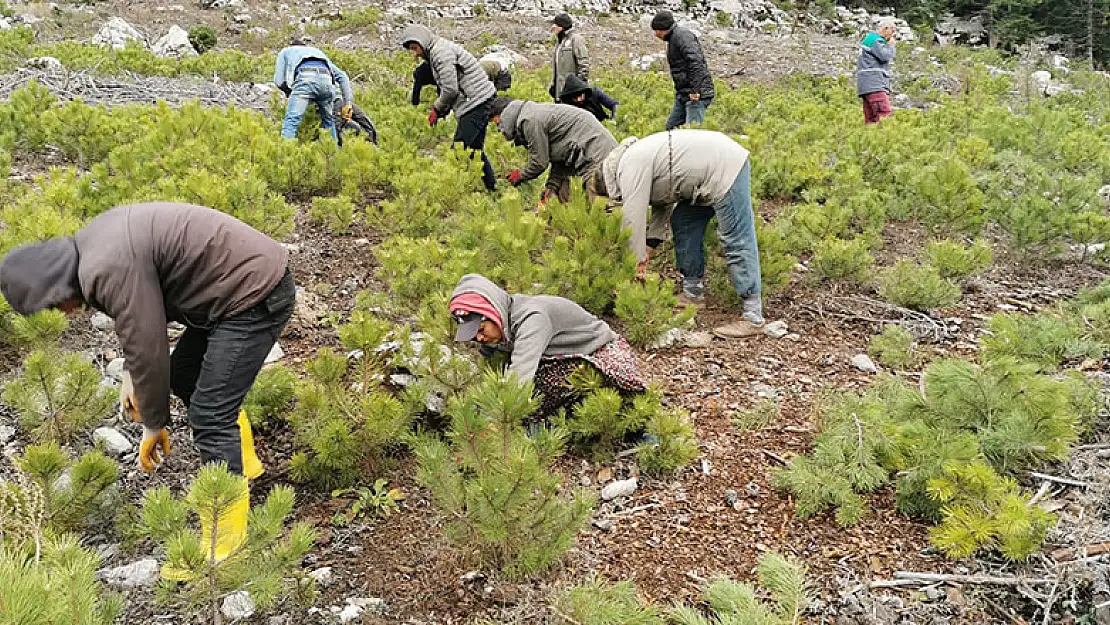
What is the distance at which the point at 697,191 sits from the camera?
15.5 feet

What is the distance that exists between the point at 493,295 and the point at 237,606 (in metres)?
1.48

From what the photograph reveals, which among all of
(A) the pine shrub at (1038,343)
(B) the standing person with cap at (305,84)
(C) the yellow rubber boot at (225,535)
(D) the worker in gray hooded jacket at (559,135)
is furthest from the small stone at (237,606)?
(B) the standing person with cap at (305,84)

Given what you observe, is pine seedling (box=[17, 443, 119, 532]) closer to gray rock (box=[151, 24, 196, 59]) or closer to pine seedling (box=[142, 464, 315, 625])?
pine seedling (box=[142, 464, 315, 625])

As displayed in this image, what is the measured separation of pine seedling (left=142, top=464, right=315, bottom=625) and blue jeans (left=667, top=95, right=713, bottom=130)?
20.7ft

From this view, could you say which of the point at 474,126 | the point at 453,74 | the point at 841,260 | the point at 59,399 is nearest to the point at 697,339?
the point at 841,260

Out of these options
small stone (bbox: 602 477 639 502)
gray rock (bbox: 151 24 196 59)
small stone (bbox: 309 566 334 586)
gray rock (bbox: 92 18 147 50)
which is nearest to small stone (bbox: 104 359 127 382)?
small stone (bbox: 309 566 334 586)

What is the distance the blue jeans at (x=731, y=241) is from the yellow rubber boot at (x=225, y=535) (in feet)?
10.4

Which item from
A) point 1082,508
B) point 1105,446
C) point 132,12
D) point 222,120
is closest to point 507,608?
point 1082,508

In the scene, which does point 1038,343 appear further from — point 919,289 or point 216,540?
point 216,540

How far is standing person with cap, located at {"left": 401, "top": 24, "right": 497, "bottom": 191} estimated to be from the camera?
6973 millimetres

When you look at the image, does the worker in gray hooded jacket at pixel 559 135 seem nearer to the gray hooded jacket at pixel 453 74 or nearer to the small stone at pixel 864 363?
the gray hooded jacket at pixel 453 74

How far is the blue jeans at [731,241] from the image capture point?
475 cm

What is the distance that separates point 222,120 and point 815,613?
20.1 ft

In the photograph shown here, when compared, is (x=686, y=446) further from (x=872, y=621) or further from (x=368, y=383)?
(x=368, y=383)
